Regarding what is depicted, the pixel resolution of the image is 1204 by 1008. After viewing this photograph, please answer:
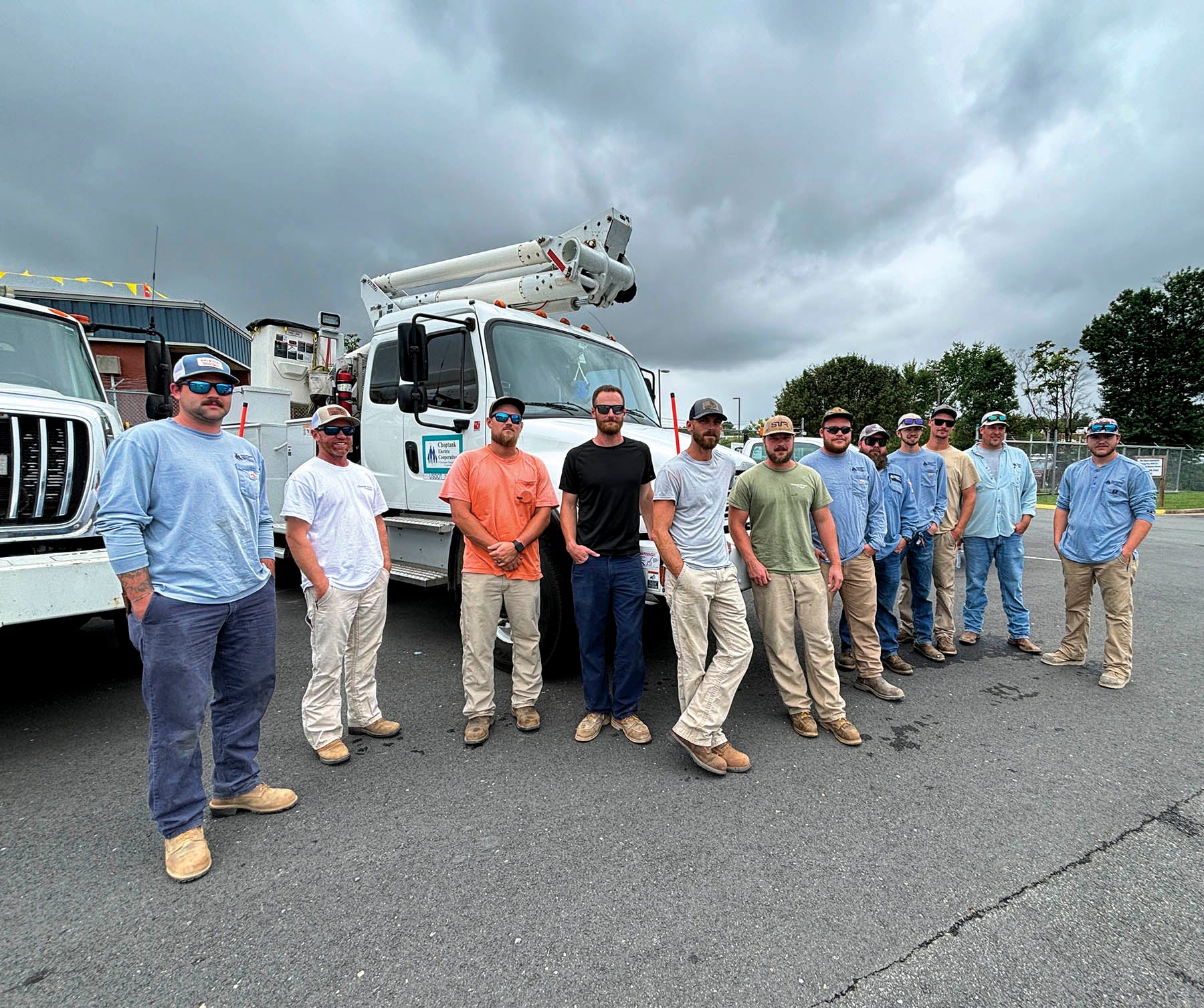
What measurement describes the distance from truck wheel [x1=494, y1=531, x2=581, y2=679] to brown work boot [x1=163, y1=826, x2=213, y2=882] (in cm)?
198

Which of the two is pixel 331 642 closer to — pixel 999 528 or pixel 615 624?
pixel 615 624

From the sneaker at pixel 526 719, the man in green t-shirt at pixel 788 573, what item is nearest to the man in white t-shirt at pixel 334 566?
the sneaker at pixel 526 719

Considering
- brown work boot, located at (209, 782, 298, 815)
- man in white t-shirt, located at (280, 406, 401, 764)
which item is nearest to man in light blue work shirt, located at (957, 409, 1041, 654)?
man in white t-shirt, located at (280, 406, 401, 764)

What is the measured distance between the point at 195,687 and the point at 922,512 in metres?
4.82

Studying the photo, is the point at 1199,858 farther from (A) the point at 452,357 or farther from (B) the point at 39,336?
(B) the point at 39,336

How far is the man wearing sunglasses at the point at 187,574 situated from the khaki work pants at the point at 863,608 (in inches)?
133

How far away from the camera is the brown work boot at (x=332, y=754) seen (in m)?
3.27

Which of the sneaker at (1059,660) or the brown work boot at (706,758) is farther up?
the brown work boot at (706,758)

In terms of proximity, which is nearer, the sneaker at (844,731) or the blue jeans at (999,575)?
the sneaker at (844,731)

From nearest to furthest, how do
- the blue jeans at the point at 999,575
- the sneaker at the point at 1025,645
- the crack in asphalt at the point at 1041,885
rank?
the crack in asphalt at the point at 1041,885 → the sneaker at the point at 1025,645 → the blue jeans at the point at 999,575

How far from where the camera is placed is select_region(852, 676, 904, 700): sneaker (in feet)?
13.6

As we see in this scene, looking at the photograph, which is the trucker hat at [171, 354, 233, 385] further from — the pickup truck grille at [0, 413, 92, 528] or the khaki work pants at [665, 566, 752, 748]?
the khaki work pants at [665, 566, 752, 748]

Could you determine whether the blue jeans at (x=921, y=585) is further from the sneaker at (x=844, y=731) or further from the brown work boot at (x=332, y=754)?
the brown work boot at (x=332, y=754)

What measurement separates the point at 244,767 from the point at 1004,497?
557 centimetres
